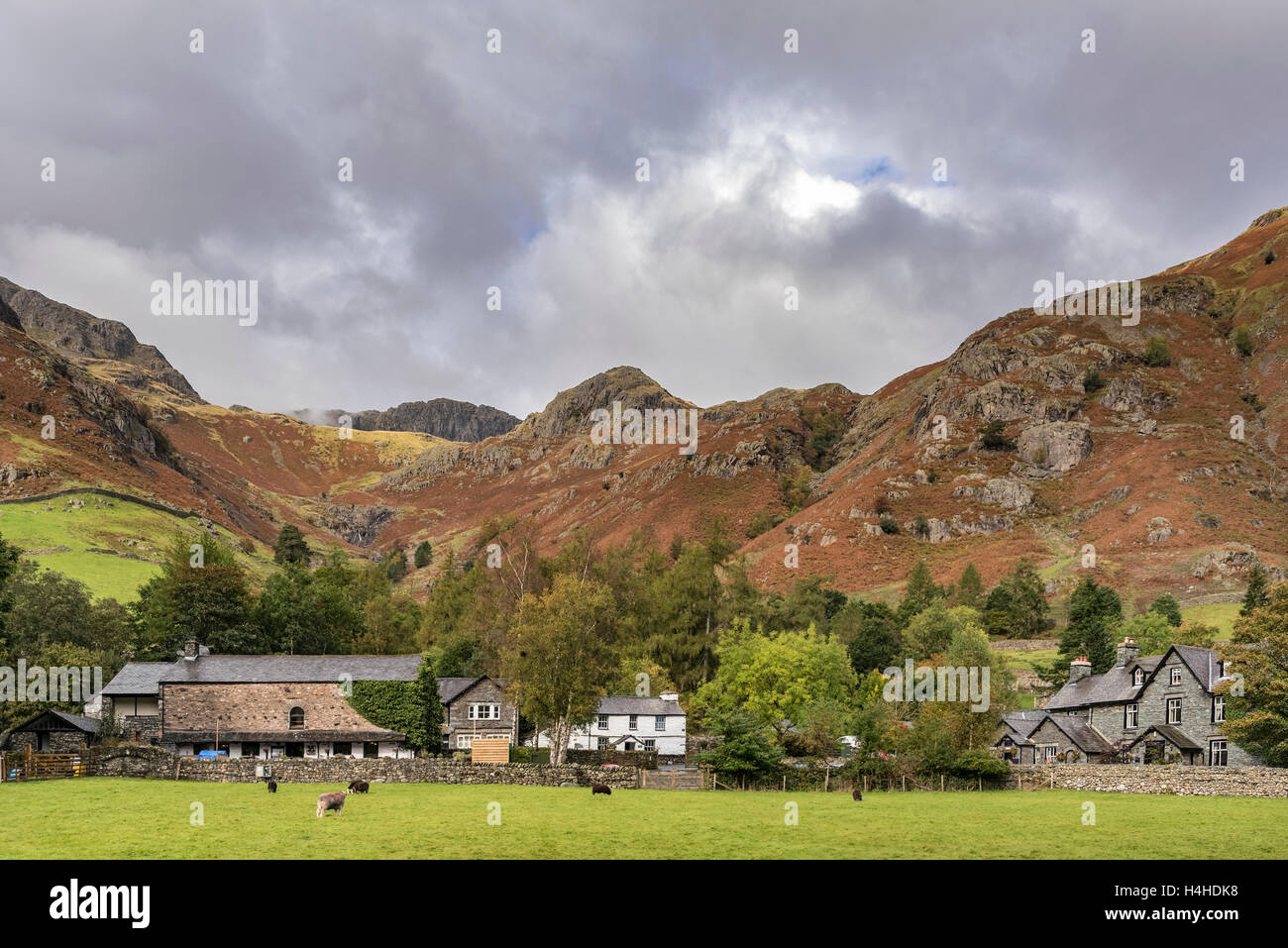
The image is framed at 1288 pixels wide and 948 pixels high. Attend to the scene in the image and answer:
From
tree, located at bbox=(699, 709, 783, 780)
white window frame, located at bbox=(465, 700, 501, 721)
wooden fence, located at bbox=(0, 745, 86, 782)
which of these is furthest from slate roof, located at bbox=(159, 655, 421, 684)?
tree, located at bbox=(699, 709, 783, 780)

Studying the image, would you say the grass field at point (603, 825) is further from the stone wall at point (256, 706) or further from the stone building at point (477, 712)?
the stone building at point (477, 712)

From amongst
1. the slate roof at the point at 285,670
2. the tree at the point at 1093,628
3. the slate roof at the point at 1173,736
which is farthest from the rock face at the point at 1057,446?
the slate roof at the point at 285,670

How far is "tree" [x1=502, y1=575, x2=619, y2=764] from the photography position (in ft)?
206

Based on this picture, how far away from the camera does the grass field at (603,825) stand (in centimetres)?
2566

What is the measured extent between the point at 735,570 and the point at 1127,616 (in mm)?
56829

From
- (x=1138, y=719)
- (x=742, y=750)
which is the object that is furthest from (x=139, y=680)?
(x=1138, y=719)

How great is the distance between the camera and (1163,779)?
161 ft

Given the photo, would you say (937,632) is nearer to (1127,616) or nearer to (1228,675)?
(1127,616)

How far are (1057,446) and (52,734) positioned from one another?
558ft

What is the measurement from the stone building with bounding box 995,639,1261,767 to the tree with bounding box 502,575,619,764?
29.4 metres

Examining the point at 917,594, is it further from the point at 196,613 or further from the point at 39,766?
the point at 39,766

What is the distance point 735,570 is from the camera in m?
92.6

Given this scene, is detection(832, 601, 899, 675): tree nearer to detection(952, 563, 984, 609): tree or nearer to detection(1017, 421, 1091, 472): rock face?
detection(952, 563, 984, 609): tree
